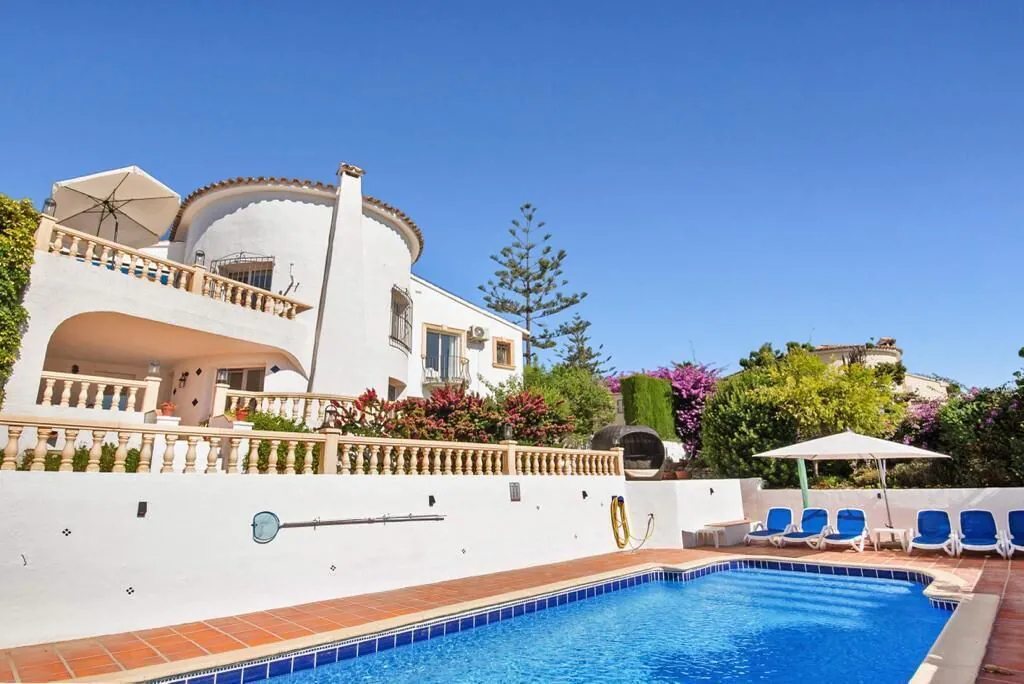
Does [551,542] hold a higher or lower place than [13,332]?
lower

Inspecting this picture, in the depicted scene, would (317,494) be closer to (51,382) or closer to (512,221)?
(51,382)

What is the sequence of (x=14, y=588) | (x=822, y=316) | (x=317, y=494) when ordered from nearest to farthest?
(x=14, y=588) → (x=317, y=494) → (x=822, y=316)

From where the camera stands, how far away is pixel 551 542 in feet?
38.4

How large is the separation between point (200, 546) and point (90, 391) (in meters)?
7.40

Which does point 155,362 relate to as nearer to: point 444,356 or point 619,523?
point 444,356

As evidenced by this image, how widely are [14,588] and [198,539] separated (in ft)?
5.61

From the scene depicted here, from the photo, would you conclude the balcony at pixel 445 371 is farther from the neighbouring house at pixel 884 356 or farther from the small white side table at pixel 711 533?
the neighbouring house at pixel 884 356

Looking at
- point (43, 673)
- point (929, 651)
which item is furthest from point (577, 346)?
point (43, 673)

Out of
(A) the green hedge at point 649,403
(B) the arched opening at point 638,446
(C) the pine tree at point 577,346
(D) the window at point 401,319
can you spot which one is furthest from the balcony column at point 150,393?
(C) the pine tree at point 577,346

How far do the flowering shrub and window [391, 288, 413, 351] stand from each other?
5079 mm


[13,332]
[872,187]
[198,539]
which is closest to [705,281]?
[872,187]

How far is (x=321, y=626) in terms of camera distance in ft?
21.3

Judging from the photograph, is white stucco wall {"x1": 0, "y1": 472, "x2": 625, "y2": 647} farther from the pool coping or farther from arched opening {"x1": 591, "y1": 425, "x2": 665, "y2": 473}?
arched opening {"x1": 591, "y1": 425, "x2": 665, "y2": 473}

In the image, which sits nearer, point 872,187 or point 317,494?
point 317,494
